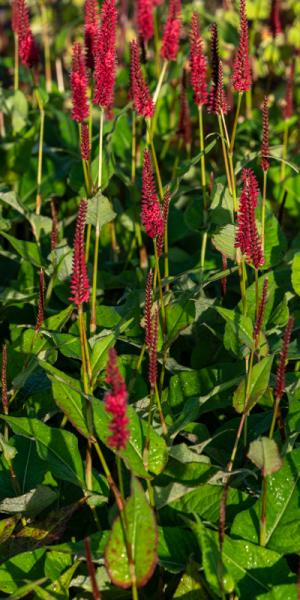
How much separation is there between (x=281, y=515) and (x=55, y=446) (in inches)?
23.2

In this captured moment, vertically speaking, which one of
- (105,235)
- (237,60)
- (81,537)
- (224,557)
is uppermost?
(237,60)

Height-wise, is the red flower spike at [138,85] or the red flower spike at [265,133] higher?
the red flower spike at [138,85]

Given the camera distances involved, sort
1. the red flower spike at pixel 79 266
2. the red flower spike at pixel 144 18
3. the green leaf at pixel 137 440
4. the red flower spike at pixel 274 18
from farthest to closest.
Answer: the red flower spike at pixel 274 18, the red flower spike at pixel 144 18, the green leaf at pixel 137 440, the red flower spike at pixel 79 266

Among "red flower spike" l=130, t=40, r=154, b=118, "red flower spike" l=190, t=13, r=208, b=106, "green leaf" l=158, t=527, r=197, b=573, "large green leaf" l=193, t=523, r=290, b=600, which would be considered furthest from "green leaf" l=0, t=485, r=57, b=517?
"red flower spike" l=190, t=13, r=208, b=106

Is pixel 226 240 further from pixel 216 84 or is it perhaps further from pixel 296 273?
pixel 216 84

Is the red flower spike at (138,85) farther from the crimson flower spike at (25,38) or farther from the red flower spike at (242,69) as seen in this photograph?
the crimson flower spike at (25,38)

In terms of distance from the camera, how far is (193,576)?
1.83 meters

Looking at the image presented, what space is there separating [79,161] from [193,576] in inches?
74.4

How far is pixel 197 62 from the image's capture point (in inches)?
91.6

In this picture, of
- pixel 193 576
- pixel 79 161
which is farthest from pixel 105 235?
pixel 193 576

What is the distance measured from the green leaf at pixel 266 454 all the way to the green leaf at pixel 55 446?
0.51m

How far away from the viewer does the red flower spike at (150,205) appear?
186cm

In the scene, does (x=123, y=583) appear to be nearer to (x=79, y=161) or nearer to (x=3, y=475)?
(x=3, y=475)

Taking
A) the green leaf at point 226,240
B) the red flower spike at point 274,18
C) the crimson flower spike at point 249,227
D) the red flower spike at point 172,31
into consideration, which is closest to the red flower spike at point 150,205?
the crimson flower spike at point 249,227
